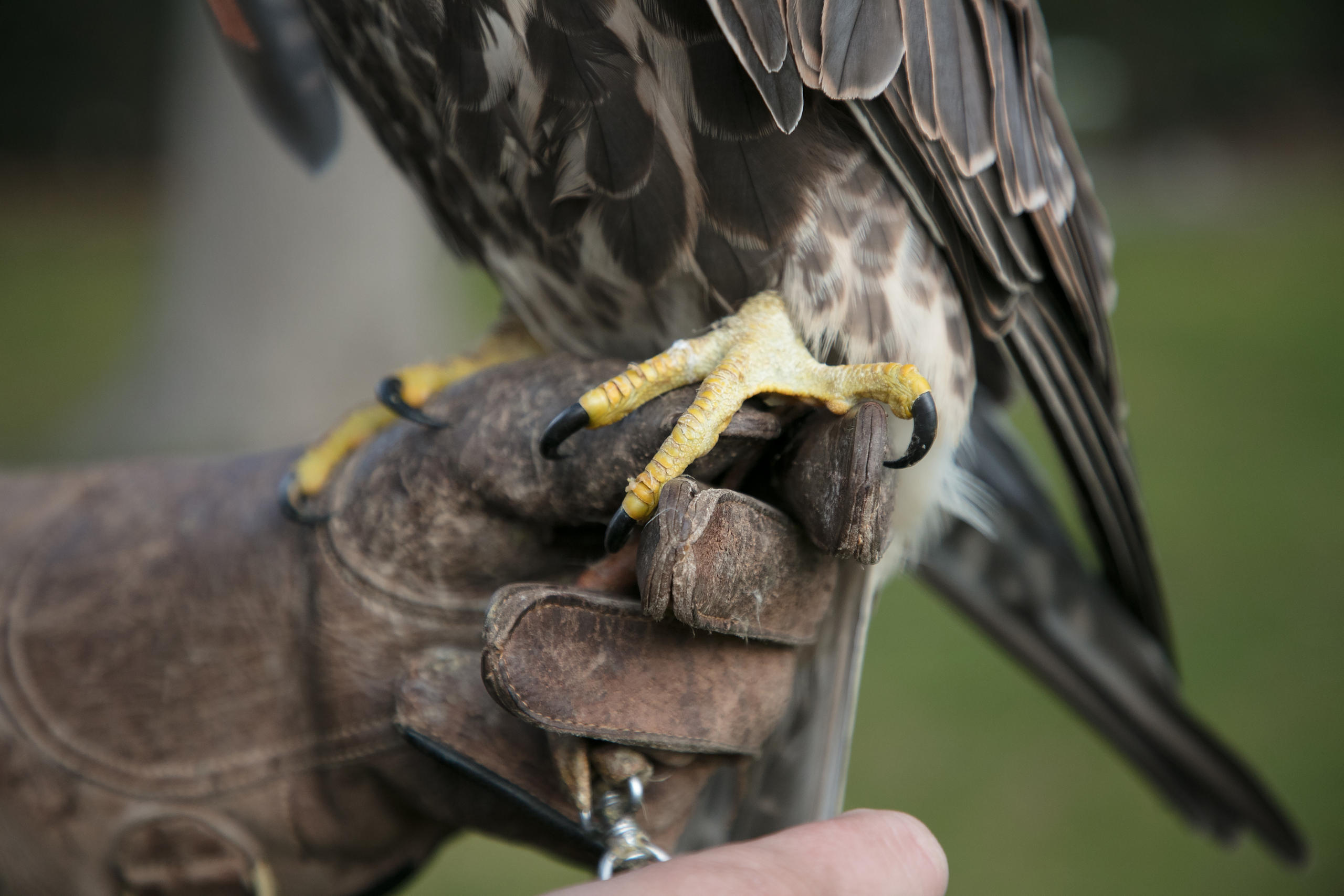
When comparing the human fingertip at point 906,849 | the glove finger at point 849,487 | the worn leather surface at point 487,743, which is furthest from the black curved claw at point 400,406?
the human fingertip at point 906,849

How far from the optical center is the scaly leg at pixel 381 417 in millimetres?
1664

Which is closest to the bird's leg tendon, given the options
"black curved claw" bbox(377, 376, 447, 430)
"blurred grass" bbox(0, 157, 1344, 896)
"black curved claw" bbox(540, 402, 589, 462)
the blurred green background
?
"black curved claw" bbox(540, 402, 589, 462)

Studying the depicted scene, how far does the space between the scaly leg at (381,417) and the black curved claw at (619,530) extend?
0.38 metres

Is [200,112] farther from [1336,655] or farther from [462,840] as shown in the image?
[1336,655]

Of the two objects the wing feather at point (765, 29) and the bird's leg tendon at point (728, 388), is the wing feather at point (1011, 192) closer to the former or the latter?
the wing feather at point (765, 29)

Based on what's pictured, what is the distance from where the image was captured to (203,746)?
165 centimetres

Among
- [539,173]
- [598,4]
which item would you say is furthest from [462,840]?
[598,4]

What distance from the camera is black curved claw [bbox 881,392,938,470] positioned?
1.30 m

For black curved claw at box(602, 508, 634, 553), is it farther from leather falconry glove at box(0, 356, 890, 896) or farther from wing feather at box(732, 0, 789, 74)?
wing feather at box(732, 0, 789, 74)

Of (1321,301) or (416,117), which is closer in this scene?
(416,117)

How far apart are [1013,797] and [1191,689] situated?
46.9 inches

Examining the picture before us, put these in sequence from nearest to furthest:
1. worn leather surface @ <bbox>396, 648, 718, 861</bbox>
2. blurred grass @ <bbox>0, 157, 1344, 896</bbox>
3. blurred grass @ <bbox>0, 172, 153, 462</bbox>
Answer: worn leather surface @ <bbox>396, 648, 718, 861</bbox> → blurred grass @ <bbox>0, 157, 1344, 896</bbox> → blurred grass @ <bbox>0, 172, 153, 462</bbox>

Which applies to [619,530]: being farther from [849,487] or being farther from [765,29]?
[765,29]

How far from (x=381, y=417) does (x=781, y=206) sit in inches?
33.9
